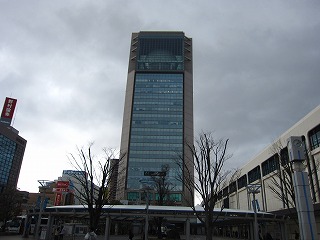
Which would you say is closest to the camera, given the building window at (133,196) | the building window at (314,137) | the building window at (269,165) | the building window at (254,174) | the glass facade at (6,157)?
the building window at (314,137)

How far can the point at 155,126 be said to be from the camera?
100 meters

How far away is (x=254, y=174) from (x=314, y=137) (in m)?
22.8

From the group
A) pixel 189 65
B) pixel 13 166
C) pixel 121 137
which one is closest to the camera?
pixel 121 137

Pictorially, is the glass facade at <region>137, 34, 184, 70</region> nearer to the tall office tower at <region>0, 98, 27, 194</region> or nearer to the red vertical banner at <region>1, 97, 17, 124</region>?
the red vertical banner at <region>1, 97, 17, 124</region>

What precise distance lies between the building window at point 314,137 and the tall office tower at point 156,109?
56.2 m

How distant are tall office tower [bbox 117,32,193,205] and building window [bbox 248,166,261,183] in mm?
33959

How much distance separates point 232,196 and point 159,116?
4237 cm

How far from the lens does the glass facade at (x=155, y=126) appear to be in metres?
95.2

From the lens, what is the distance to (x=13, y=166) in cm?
14100

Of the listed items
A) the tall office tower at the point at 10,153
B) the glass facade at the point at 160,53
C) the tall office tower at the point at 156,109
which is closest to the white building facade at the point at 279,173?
the tall office tower at the point at 156,109

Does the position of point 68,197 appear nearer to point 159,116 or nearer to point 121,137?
point 121,137

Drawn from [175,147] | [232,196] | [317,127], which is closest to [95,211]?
[317,127]

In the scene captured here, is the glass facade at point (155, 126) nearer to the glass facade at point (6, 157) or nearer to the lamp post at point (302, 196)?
the glass facade at point (6, 157)

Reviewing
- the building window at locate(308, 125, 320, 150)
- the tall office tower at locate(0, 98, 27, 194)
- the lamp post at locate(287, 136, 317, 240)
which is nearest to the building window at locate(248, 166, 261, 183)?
the building window at locate(308, 125, 320, 150)
